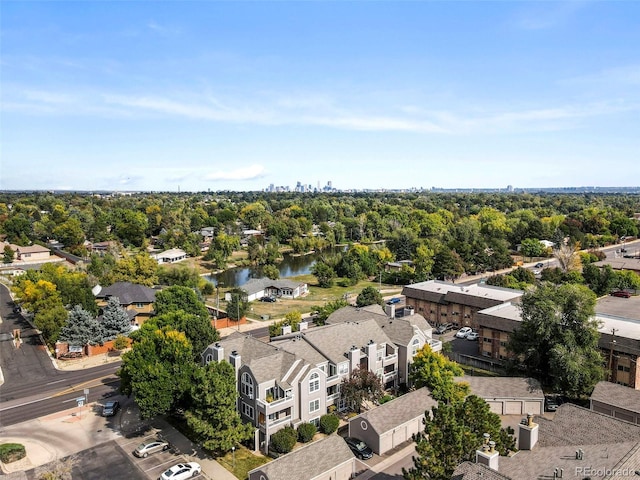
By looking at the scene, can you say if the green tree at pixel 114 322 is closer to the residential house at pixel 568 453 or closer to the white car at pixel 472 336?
the white car at pixel 472 336

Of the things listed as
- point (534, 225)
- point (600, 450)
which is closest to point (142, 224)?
point (534, 225)

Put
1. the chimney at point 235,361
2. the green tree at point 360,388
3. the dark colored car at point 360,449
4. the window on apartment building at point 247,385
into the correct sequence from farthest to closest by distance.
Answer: the green tree at point 360,388 < the chimney at point 235,361 < the window on apartment building at point 247,385 < the dark colored car at point 360,449

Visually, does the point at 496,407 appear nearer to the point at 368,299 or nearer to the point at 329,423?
the point at 329,423

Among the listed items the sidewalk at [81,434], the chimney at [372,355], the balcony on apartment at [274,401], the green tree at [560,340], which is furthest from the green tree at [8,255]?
the green tree at [560,340]

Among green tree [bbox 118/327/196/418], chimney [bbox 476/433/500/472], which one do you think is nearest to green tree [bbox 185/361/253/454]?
green tree [bbox 118/327/196/418]

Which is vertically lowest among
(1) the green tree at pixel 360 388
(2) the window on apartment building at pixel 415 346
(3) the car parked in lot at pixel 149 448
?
(3) the car parked in lot at pixel 149 448

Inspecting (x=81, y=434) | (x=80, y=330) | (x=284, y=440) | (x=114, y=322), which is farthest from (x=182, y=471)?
(x=114, y=322)
